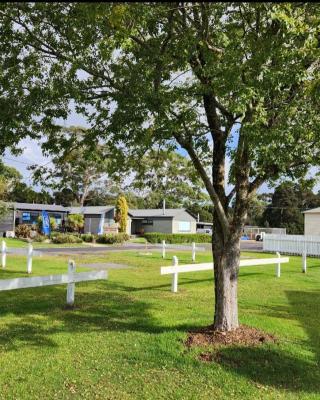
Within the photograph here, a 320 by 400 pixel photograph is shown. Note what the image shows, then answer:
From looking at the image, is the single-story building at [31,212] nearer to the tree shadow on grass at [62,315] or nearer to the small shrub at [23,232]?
the small shrub at [23,232]

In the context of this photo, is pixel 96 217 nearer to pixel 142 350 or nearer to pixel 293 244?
pixel 293 244

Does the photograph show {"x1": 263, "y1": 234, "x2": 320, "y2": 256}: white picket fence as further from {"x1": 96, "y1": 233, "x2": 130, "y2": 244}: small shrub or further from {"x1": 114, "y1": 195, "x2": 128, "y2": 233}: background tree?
{"x1": 114, "y1": 195, "x2": 128, "y2": 233}: background tree

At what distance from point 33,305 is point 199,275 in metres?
7.95

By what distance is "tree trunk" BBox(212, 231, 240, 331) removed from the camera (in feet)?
24.6

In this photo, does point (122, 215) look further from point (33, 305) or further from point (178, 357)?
point (178, 357)

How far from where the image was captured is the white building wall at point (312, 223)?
43.2 metres

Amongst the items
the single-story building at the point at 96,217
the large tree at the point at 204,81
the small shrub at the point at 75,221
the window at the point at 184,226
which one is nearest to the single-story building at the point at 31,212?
the single-story building at the point at 96,217

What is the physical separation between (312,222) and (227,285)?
38.5m

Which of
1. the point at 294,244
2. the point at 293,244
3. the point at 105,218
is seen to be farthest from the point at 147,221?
the point at 294,244

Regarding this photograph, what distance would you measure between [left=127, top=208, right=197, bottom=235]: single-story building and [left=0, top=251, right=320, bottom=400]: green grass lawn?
51823 millimetres

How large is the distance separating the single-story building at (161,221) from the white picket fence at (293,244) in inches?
1161

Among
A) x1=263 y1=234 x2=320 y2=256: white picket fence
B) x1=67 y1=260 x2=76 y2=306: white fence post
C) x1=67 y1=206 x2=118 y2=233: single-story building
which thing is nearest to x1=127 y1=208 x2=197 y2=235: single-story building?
x1=67 y1=206 x2=118 y2=233: single-story building

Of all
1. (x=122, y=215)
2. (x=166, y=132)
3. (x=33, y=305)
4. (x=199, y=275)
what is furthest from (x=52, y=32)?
(x=122, y=215)

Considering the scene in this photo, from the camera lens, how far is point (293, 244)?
3141 cm
